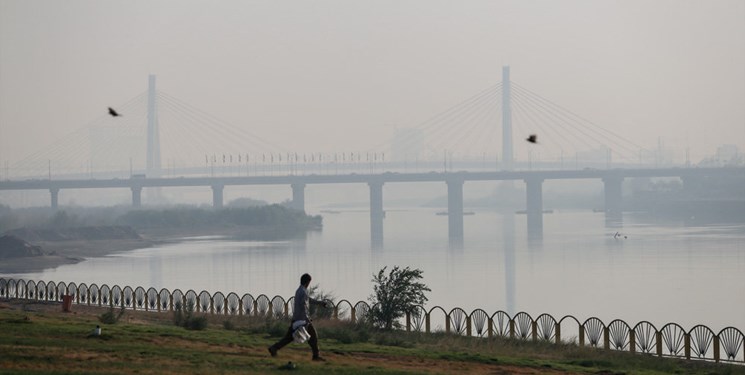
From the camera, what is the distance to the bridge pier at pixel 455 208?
105 m

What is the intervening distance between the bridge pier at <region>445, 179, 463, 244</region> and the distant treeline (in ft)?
46.1

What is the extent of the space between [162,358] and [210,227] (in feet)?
308

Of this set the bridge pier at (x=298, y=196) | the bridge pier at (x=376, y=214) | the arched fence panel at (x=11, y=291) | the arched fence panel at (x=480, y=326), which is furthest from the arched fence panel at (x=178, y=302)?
the bridge pier at (x=298, y=196)

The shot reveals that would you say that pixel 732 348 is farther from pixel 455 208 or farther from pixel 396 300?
pixel 455 208

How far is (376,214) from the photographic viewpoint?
383ft

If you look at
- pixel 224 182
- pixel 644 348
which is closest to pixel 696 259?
pixel 644 348

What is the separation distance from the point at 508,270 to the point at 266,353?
128 ft

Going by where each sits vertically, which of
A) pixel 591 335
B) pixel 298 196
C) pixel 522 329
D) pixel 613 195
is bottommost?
pixel 591 335

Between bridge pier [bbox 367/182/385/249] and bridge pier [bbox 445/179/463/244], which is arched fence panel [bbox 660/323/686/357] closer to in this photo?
bridge pier [bbox 367/182/385/249]

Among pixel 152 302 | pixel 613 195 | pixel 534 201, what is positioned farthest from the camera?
pixel 613 195

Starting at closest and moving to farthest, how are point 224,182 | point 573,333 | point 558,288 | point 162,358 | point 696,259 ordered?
1. point 162,358
2. point 573,333
3. point 558,288
4. point 696,259
5. point 224,182

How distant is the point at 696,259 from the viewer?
202 feet

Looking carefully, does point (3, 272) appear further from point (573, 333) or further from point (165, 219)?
point (165, 219)

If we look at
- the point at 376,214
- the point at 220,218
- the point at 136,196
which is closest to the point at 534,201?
the point at 376,214
